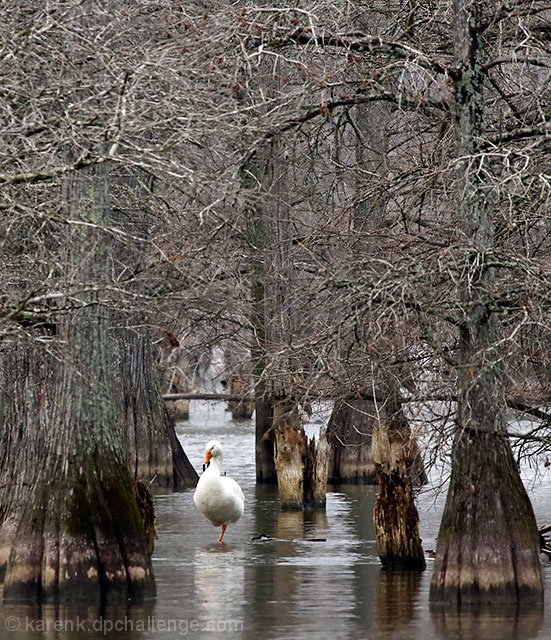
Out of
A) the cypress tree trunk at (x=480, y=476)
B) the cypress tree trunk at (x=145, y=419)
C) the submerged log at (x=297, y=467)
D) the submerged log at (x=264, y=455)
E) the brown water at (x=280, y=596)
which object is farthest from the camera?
the submerged log at (x=264, y=455)

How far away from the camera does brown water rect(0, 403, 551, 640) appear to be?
1239 centimetres

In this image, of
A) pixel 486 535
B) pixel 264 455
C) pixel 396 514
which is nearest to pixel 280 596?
pixel 396 514

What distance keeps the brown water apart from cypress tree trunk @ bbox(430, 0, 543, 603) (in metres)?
0.34

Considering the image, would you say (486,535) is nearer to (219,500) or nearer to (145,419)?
(219,500)

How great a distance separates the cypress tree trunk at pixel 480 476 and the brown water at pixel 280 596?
1.12 feet

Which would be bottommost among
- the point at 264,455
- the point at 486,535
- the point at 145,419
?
the point at 486,535

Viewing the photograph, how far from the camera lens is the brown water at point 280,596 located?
1239 centimetres

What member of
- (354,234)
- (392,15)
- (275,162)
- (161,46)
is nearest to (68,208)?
(161,46)

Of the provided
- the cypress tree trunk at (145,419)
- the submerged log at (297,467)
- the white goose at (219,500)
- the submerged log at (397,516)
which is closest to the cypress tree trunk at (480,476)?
the submerged log at (397,516)

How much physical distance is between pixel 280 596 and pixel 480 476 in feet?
8.43

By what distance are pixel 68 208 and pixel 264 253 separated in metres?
7.42

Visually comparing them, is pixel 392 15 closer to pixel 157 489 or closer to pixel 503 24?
pixel 503 24

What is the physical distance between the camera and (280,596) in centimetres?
1443

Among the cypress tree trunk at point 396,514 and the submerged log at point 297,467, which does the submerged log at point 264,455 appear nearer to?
the submerged log at point 297,467
